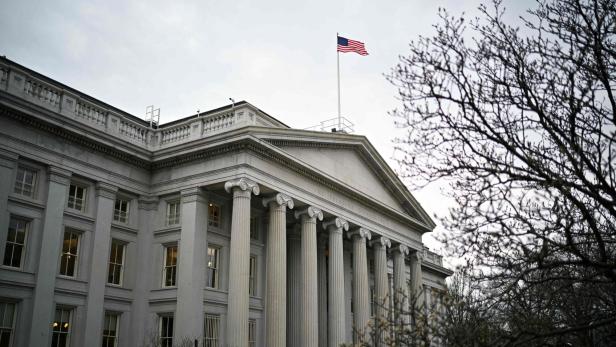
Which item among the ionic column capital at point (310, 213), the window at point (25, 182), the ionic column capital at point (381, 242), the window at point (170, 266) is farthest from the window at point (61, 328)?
the ionic column capital at point (381, 242)

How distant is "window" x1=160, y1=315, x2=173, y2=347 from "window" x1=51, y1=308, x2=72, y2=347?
14.3 feet

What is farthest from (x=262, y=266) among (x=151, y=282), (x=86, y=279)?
(x=86, y=279)

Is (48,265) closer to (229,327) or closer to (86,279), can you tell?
(86,279)

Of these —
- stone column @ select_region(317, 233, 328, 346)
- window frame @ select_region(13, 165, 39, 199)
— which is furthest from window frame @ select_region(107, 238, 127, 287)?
stone column @ select_region(317, 233, 328, 346)

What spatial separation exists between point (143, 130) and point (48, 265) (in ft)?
30.8

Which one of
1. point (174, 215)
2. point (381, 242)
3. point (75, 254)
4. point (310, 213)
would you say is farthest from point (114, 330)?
point (381, 242)

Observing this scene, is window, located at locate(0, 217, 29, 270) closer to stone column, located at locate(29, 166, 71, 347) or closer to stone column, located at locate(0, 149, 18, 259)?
stone column, located at locate(0, 149, 18, 259)

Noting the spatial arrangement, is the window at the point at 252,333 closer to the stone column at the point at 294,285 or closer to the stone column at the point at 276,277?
the stone column at the point at 276,277

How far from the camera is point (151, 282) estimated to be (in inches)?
1167

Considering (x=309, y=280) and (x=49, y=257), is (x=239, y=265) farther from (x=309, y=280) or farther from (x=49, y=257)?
(x=49, y=257)

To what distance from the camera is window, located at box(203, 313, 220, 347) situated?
28.6 meters

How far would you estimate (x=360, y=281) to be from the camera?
1447 inches

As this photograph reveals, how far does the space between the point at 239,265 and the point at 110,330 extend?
7.22 m

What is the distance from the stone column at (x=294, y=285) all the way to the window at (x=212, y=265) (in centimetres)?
588
